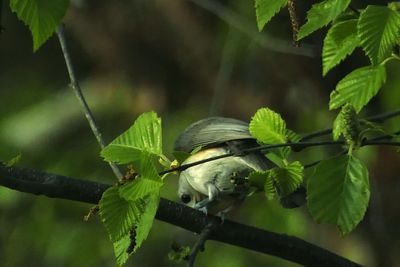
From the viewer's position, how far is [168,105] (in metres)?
7.91

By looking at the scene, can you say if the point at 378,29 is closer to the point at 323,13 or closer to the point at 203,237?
the point at 323,13

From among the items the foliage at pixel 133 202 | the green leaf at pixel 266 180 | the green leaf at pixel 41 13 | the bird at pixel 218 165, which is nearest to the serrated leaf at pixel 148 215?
the foliage at pixel 133 202

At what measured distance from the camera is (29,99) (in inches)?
346

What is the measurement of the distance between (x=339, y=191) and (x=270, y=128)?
44cm

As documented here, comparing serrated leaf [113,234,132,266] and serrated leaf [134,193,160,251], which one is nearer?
serrated leaf [134,193,160,251]

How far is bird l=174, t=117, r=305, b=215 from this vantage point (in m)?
4.22

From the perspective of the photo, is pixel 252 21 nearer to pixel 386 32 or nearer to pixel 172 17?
pixel 172 17

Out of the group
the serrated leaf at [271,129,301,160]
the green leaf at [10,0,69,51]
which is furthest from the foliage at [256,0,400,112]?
the green leaf at [10,0,69,51]

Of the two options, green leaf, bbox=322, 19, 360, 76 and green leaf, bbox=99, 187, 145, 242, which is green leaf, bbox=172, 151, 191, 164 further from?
green leaf, bbox=322, 19, 360, 76

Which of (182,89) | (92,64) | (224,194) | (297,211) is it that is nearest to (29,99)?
(92,64)

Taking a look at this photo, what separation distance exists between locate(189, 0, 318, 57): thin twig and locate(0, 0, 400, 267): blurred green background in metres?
0.02

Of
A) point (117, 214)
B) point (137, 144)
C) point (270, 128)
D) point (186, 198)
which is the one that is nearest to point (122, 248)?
point (117, 214)

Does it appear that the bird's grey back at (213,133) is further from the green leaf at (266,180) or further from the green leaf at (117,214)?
the green leaf at (117,214)

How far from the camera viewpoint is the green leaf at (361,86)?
2.87 m
